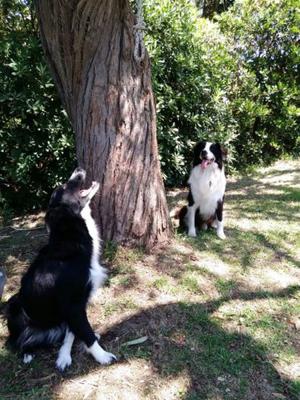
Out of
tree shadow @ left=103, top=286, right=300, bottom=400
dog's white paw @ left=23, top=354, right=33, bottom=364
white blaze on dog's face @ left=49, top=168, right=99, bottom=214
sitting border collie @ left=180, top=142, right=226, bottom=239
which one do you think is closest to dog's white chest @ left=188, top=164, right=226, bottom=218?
sitting border collie @ left=180, top=142, right=226, bottom=239

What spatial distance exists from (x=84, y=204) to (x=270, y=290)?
208 cm

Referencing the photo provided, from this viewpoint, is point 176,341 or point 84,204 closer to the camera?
point 176,341

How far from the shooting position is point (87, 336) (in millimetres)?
2955

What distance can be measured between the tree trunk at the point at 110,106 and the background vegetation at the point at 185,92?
2.45m

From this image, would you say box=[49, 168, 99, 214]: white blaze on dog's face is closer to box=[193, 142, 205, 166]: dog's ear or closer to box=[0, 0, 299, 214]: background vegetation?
box=[193, 142, 205, 166]: dog's ear

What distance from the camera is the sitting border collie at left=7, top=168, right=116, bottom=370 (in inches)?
117

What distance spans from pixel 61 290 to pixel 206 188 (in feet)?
9.51

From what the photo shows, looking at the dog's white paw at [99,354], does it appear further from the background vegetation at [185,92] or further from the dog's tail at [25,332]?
the background vegetation at [185,92]

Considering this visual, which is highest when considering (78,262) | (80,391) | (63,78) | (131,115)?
(63,78)

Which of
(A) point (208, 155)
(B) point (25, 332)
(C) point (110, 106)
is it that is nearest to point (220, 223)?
Result: (A) point (208, 155)

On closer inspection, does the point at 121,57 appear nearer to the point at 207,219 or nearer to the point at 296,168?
the point at 207,219

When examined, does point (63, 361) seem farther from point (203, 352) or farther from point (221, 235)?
point (221, 235)

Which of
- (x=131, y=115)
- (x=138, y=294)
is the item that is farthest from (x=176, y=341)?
(x=131, y=115)

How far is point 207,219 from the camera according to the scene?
557 centimetres
